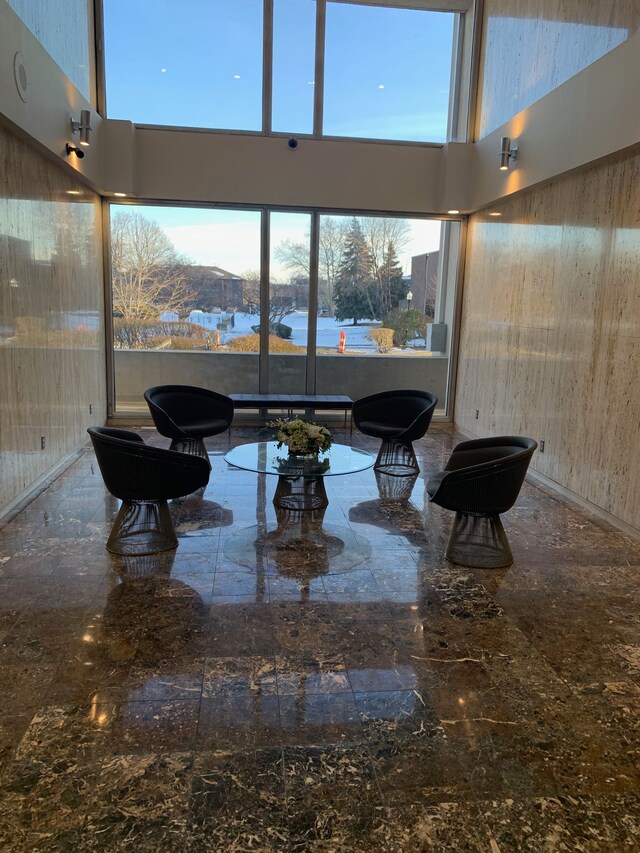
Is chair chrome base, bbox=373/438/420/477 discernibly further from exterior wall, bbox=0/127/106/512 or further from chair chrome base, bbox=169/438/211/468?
exterior wall, bbox=0/127/106/512

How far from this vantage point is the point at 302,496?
5336 millimetres

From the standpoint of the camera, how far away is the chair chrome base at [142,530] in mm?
4230

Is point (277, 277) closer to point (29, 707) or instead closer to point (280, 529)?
point (280, 529)

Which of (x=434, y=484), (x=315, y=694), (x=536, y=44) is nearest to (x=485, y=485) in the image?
(x=434, y=484)

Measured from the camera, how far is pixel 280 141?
787 centimetres

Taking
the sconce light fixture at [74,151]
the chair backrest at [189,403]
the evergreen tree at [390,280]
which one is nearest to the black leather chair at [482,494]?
the chair backrest at [189,403]

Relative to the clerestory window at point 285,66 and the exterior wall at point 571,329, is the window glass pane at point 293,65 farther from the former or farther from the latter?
the exterior wall at point 571,329

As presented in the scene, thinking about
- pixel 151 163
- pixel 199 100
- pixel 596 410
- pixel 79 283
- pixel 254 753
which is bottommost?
pixel 254 753

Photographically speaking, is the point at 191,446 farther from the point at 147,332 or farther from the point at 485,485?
the point at 485,485

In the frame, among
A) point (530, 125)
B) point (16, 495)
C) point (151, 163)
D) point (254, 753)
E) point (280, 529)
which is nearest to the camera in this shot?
point (254, 753)

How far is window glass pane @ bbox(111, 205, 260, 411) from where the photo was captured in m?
8.09

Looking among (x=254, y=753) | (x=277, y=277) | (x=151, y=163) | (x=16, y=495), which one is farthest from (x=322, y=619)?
(x=151, y=163)

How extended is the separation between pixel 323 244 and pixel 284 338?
136cm

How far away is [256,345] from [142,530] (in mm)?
4534
